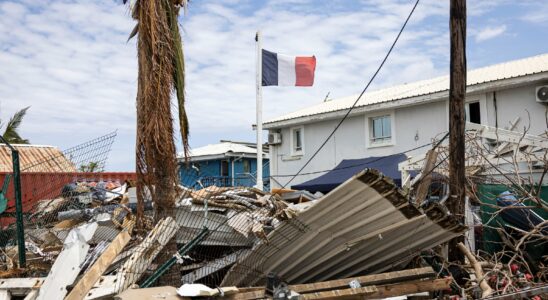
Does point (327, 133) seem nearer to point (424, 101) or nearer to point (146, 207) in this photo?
point (424, 101)

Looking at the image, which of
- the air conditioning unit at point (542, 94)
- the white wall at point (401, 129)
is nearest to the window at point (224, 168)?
the white wall at point (401, 129)

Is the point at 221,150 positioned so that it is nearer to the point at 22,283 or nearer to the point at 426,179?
the point at 426,179

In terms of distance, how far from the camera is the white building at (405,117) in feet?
45.1

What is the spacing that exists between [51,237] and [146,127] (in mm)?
3200

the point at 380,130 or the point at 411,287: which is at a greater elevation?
the point at 380,130

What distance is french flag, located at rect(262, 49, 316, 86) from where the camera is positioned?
13414mm

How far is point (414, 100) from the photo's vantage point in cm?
1588

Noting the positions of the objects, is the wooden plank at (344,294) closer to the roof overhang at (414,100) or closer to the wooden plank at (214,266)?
the wooden plank at (214,266)

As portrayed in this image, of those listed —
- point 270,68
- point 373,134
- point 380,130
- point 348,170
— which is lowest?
point 348,170

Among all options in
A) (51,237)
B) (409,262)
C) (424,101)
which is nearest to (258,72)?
(424,101)

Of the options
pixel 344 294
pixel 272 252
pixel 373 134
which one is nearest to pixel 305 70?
pixel 373 134

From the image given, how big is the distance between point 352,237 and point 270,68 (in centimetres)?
850

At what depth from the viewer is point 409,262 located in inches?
251

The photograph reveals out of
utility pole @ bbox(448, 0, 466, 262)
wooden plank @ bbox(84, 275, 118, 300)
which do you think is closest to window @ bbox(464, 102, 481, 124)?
utility pole @ bbox(448, 0, 466, 262)
